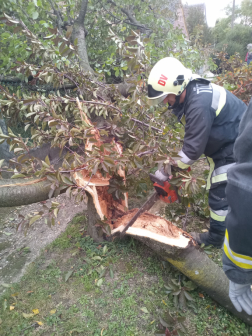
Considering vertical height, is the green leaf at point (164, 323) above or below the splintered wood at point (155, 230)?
below

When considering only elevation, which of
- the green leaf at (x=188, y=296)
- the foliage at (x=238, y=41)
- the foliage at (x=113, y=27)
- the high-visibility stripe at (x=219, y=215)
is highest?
the foliage at (x=238, y=41)

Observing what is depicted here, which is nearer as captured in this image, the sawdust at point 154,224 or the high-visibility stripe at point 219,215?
the sawdust at point 154,224

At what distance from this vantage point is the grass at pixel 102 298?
169 cm

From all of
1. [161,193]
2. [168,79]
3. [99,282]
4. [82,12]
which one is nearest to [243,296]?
[161,193]

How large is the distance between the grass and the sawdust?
0.30 meters

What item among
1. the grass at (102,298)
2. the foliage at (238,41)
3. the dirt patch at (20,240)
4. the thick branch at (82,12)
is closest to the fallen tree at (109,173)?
the grass at (102,298)

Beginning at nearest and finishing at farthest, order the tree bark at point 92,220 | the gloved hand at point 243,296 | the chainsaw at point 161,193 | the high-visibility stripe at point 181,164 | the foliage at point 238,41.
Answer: the gloved hand at point 243,296
the high-visibility stripe at point 181,164
the chainsaw at point 161,193
the tree bark at point 92,220
the foliage at point 238,41

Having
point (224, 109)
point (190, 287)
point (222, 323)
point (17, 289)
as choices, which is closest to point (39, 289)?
point (17, 289)

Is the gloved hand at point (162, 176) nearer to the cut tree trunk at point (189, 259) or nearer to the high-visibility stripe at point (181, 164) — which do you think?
the high-visibility stripe at point (181, 164)

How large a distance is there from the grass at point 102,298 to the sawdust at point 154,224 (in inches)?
11.9

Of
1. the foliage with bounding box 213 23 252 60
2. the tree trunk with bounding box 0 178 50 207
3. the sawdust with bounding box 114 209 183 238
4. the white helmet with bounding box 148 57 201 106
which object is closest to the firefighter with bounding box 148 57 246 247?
the white helmet with bounding box 148 57 201 106

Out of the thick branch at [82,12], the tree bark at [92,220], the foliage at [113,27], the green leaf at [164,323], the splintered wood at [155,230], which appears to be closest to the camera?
the green leaf at [164,323]

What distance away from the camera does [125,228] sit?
210 cm

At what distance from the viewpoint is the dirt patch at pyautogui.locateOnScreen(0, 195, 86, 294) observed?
232 centimetres
